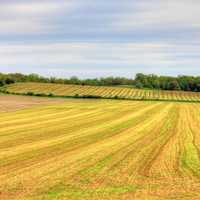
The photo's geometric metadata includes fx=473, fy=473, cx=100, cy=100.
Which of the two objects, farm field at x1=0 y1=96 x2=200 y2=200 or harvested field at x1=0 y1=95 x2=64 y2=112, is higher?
farm field at x1=0 y1=96 x2=200 y2=200

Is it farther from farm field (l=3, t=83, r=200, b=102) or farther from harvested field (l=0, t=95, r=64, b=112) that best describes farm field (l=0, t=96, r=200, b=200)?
Answer: farm field (l=3, t=83, r=200, b=102)

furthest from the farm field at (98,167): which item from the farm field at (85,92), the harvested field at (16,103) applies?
the farm field at (85,92)

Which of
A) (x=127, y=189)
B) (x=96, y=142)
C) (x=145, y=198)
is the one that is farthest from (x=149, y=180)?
(x=96, y=142)

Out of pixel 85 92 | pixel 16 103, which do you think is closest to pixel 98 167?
pixel 16 103

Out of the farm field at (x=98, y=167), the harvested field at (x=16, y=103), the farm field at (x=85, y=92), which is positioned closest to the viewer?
the farm field at (x=98, y=167)

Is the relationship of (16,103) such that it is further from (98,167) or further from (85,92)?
(98,167)

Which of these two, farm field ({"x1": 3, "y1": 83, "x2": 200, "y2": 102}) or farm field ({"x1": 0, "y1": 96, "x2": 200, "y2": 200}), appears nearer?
farm field ({"x1": 0, "y1": 96, "x2": 200, "y2": 200})

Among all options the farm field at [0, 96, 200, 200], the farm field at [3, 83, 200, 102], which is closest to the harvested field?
the farm field at [0, 96, 200, 200]

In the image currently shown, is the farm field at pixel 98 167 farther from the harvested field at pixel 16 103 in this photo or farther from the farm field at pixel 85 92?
the farm field at pixel 85 92

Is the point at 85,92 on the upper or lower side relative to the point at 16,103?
upper

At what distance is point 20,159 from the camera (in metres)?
19.2

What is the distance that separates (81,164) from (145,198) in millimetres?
5991

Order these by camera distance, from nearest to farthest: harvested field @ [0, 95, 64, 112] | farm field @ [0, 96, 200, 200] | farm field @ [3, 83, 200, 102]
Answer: farm field @ [0, 96, 200, 200] < harvested field @ [0, 95, 64, 112] < farm field @ [3, 83, 200, 102]

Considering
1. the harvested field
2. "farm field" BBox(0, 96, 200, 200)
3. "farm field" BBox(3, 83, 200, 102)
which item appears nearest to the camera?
"farm field" BBox(0, 96, 200, 200)
